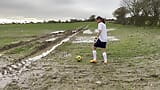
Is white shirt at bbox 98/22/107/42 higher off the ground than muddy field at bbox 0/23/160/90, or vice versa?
white shirt at bbox 98/22/107/42

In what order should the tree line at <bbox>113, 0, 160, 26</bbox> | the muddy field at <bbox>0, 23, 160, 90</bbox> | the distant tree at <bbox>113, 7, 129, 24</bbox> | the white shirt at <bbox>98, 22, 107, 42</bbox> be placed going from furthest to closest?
the distant tree at <bbox>113, 7, 129, 24</bbox>, the tree line at <bbox>113, 0, 160, 26</bbox>, the white shirt at <bbox>98, 22, 107, 42</bbox>, the muddy field at <bbox>0, 23, 160, 90</bbox>

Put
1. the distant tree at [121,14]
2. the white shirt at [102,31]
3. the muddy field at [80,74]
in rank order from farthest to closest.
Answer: the distant tree at [121,14] → the white shirt at [102,31] → the muddy field at [80,74]

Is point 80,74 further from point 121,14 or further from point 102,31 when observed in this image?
point 121,14

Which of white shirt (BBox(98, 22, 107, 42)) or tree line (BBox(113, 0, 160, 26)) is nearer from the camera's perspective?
white shirt (BBox(98, 22, 107, 42))

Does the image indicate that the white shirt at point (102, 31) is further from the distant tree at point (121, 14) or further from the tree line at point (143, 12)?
the distant tree at point (121, 14)

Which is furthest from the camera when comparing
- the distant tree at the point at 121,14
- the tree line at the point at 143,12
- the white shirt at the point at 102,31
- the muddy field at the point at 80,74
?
the distant tree at the point at 121,14

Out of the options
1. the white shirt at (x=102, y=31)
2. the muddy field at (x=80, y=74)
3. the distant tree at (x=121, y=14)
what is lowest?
the distant tree at (x=121, y=14)

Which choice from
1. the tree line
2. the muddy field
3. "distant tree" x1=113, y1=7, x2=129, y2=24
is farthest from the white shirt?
"distant tree" x1=113, y1=7, x2=129, y2=24

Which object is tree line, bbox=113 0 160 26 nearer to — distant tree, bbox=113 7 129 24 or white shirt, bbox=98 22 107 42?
distant tree, bbox=113 7 129 24

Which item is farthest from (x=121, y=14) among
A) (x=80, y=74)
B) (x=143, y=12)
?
(x=80, y=74)

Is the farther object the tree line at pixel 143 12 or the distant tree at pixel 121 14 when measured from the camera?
the distant tree at pixel 121 14

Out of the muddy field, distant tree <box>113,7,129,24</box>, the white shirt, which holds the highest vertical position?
the white shirt

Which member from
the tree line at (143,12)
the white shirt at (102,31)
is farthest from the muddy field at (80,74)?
the tree line at (143,12)

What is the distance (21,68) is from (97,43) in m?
3.01
